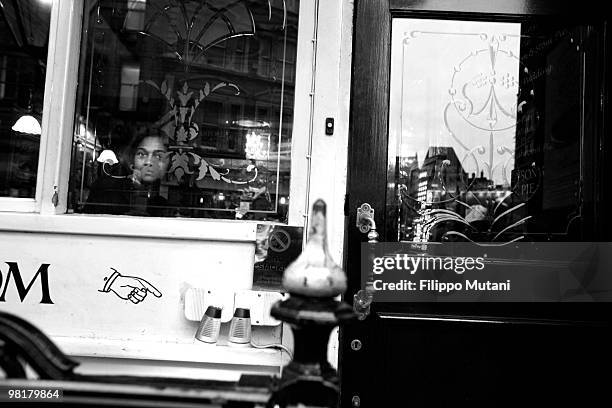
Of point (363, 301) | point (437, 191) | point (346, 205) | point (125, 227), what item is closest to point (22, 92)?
point (125, 227)

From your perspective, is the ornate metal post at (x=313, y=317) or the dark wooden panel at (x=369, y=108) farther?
the dark wooden panel at (x=369, y=108)

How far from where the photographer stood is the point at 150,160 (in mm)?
2672

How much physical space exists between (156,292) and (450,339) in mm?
1416

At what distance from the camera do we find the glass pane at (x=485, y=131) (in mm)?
2471

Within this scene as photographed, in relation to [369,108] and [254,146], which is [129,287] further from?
[369,108]

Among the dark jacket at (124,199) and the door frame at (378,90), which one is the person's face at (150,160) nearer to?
the dark jacket at (124,199)

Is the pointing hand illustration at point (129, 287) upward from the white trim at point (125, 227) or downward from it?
downward

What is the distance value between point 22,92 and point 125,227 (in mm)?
993

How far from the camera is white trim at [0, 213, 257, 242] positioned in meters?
2.45

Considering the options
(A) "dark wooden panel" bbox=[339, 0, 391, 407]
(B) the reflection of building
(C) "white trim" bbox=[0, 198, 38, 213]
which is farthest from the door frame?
(C) "white trim" bbox=[0, 198, 38, 213]

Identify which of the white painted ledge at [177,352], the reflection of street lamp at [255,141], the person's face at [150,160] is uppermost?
the reflection of street lamp at [255,141]

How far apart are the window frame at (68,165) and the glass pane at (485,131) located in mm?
441

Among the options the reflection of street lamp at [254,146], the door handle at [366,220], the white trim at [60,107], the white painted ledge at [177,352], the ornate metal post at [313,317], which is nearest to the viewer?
the ornate metal post at [313,317]

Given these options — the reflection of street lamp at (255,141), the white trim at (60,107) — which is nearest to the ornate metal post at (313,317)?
the reflection of street lamp at (255,141)
